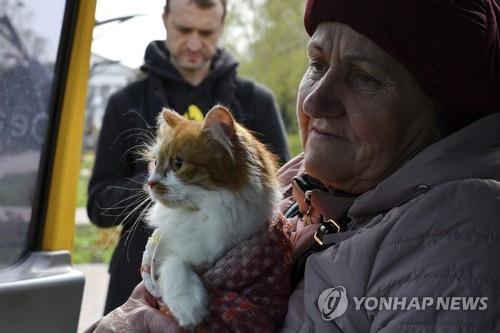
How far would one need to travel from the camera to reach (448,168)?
5.43 feet

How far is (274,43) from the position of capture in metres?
12.1

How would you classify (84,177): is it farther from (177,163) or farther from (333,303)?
(333,303)

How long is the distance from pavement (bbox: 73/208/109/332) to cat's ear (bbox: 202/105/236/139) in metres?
3.05

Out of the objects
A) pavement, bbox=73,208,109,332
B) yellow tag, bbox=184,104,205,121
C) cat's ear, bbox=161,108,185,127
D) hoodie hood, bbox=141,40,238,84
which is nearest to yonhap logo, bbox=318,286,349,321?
cat's ear, bbox=161,108,185,127

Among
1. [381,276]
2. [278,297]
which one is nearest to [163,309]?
[278,297]

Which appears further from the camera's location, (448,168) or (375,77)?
(375,77)

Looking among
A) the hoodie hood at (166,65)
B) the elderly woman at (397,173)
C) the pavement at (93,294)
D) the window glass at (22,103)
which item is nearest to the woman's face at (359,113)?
the elderly woman at (397,173)

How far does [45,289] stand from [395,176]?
1.21 m

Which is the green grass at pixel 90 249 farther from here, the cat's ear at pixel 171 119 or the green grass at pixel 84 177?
the cat's ear at pixel 171 119

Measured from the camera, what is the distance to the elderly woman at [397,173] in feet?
4.90

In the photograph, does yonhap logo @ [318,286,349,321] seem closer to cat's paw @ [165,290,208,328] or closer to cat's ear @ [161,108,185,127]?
cat's paw @ [165,290,208,328]

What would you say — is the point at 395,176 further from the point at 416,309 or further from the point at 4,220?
the point at 4,220

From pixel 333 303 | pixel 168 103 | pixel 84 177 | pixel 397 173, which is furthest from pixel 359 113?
pixel 84 177

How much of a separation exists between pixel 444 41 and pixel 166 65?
1979 mm
